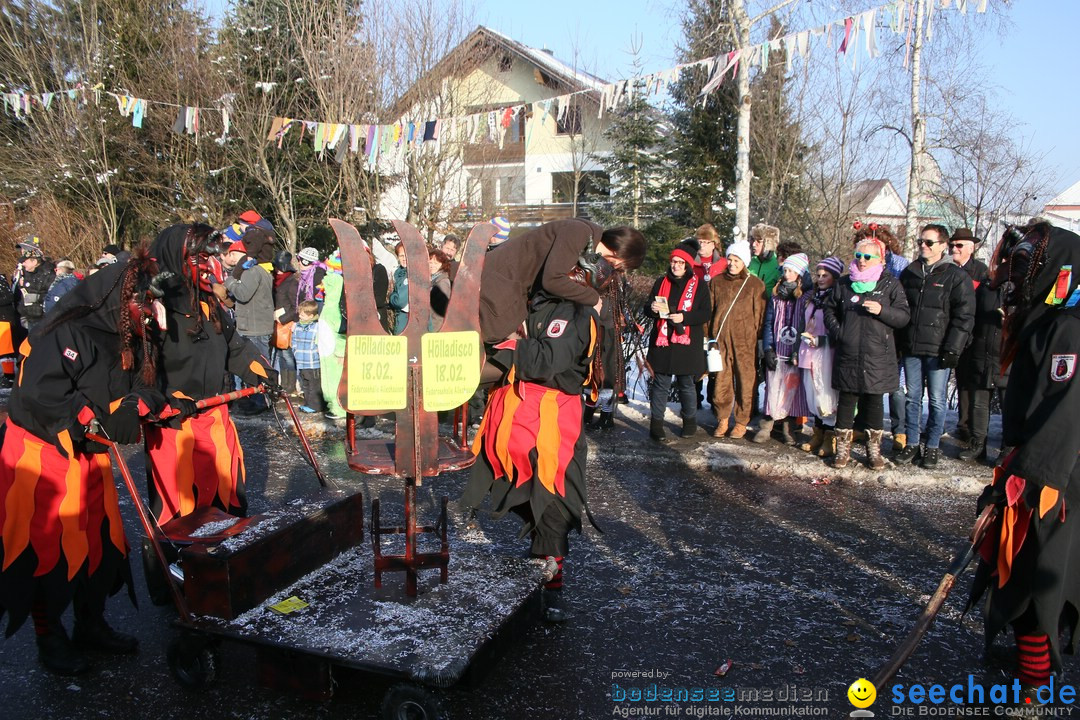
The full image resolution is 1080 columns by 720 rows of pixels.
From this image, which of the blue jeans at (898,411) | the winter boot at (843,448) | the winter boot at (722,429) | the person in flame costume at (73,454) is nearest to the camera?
the person in flame costume at (73,454)

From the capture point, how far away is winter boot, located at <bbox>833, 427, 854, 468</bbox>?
6684 mm

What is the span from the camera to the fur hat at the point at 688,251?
7.39 metres

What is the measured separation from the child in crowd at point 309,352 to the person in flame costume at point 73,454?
16.3 ft

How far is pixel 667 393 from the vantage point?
754cm

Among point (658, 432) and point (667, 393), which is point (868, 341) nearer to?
point (667, 393)

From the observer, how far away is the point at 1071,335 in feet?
9.79

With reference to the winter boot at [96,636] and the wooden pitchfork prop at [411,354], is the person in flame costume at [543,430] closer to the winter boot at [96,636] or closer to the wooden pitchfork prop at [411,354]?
the wooden pitchfork prop at [411,354]

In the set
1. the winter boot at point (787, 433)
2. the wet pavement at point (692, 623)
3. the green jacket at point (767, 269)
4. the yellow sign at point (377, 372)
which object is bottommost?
the wet pavement at point (692, 623)

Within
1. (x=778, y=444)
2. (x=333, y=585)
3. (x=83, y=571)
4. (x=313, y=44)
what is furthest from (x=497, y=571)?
(x=313, y=44)

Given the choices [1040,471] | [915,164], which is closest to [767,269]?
[1040,471]

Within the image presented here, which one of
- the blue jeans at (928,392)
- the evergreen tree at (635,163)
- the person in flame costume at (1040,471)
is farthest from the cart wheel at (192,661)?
the evergreen tree at (635,163)

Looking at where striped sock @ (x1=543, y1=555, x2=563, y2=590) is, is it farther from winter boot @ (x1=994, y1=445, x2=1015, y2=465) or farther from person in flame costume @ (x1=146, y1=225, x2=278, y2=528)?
winter boot @ (x1=994, y1=445, x2=1015, y2=465)

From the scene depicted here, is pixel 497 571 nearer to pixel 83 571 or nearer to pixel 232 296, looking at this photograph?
pixel 83 571

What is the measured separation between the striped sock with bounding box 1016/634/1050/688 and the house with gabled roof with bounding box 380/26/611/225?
9176mm
